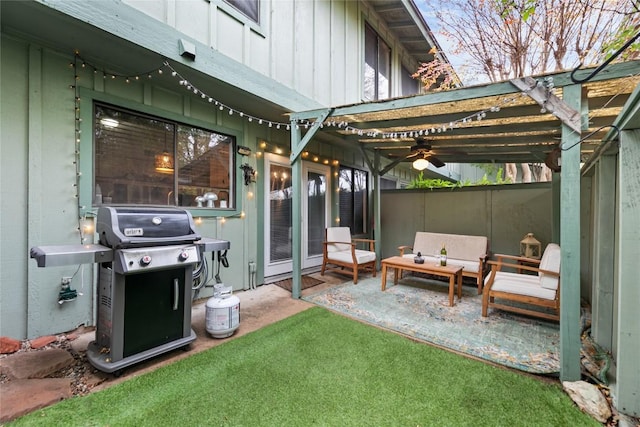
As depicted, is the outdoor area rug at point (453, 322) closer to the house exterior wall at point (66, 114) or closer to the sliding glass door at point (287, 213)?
the sliding glass door at point (287, 213)

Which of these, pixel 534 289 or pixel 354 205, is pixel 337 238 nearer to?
pixel 354 205

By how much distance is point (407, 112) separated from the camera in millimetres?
3396

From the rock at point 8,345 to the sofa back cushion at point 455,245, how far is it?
5620 mm

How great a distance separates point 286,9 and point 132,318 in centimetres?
474

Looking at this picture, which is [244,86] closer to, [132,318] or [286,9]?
[286,9]

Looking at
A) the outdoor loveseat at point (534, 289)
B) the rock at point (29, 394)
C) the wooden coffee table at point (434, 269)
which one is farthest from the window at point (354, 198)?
the rock at point (29, 394)

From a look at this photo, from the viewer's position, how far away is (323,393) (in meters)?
1.99

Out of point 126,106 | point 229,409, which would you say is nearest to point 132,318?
point 229,409

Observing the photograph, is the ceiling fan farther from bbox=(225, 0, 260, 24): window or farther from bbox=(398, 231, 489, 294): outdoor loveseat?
bbox=(225, 0, 260, 24): window

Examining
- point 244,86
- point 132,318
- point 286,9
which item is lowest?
point 132,318

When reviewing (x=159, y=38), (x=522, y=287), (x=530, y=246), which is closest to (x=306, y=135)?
(x=159, y=38)

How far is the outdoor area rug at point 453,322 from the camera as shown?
8.35ft

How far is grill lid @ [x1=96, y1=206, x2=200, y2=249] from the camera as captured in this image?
2090 millimetres

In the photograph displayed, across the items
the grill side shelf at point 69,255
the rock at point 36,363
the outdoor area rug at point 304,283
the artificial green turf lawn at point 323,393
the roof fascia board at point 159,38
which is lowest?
the artificial green turf lawn at point 323,393
